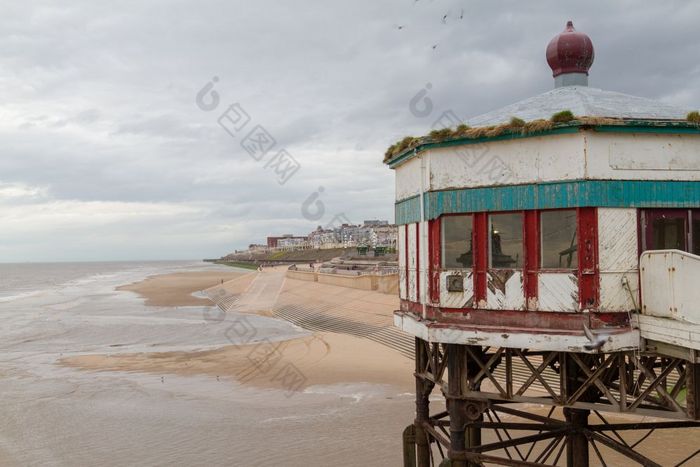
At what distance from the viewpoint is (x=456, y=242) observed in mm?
9070

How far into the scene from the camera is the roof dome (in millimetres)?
10336

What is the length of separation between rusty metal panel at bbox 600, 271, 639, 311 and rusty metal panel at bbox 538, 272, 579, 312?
0.34 meters

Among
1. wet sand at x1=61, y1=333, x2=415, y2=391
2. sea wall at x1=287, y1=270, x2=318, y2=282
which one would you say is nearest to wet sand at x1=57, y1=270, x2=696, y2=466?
wet sand at x1=61, y1=333, x2=415, y2=391

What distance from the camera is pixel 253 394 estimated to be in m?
25.7

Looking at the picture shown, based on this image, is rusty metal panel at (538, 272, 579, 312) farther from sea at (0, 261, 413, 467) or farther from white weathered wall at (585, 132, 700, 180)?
sea at (0, 261, 413, 467)

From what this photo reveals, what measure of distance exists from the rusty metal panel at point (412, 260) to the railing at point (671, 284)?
324 centimetres

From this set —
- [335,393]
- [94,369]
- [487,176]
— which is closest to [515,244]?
[487,176]

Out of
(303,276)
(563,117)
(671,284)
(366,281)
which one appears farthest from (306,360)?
(303,276)

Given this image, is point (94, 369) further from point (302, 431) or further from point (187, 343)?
point (302, 431)

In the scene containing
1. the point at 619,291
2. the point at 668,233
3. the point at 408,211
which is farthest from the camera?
the point at 408,211

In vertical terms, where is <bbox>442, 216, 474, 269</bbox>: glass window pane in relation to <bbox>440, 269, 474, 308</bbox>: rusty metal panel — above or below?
above

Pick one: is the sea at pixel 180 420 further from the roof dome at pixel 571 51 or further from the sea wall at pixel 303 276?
the sea wall at pixel 303 276

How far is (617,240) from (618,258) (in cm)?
23

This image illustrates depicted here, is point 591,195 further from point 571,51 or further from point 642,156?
point 571,51
